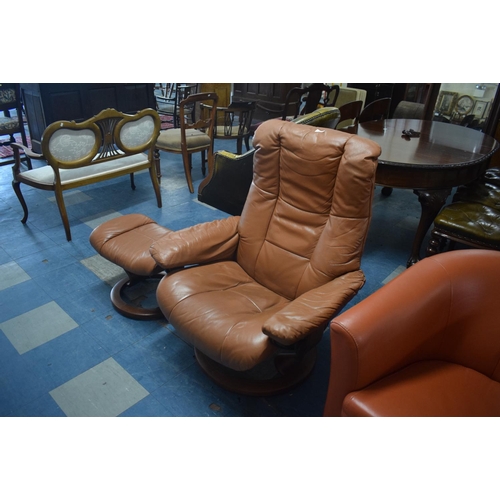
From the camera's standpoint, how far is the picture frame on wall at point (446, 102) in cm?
446

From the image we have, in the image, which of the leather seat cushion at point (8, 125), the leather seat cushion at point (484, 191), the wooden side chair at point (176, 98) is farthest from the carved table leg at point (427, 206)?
the leather seat cushion at point (8, 125)

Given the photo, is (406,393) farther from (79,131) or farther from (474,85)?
(474,85)

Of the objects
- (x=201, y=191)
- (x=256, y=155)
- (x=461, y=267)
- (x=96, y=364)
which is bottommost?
(x=96, y=364)

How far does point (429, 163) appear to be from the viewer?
95.3 inches

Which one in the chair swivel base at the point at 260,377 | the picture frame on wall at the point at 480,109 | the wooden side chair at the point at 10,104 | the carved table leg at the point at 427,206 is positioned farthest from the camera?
the picture frame on wall at the point at 480,109

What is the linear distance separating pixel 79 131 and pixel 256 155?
4.89 ft

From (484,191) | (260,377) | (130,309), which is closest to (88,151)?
(130,309)

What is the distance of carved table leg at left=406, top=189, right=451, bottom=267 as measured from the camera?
2555 mm

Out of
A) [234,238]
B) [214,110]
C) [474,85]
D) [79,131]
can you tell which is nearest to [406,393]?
[234,238]

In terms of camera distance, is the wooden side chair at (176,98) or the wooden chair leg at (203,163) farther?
the wooden side chair at (176,98)

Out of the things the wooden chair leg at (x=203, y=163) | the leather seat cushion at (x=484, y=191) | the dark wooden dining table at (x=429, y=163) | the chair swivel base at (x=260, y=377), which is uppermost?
the dark wooden dining table at (x=429, y=163)

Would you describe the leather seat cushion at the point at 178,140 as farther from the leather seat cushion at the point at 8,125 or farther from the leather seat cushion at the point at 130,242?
the leather seat cushion at the point at 130,242

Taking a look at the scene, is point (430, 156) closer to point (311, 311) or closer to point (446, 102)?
point (311, 311)

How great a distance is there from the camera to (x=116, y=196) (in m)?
3.74
